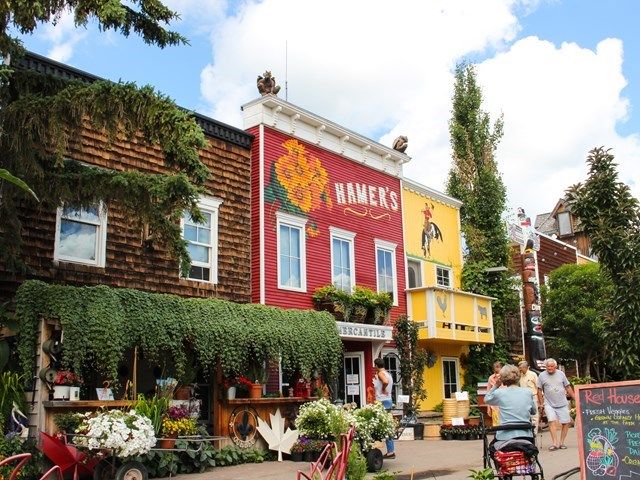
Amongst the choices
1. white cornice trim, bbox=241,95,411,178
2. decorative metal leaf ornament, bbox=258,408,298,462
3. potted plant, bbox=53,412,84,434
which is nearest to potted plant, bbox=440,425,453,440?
decorative metal leaf ornament, bbox=258,408,298,462

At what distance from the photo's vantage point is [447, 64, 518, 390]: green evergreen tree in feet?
80.2

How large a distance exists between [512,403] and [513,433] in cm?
32

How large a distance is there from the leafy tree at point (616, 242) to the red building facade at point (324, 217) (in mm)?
7623

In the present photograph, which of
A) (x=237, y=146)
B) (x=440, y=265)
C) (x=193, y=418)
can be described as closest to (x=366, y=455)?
(x=193, y=418)

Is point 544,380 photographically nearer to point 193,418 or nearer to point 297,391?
point 297,391

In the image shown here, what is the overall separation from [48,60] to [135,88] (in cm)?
457

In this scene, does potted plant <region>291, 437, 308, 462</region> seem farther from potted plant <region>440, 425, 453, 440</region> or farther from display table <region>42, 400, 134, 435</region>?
potted plant <region>440, 425, 453, 440</region>

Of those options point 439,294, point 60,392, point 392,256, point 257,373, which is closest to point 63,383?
point 60,392

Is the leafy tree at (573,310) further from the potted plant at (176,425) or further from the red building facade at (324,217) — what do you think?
the potted plant at (176,425)

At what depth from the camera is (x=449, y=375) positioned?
2284 cm

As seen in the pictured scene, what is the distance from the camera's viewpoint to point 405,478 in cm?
1028

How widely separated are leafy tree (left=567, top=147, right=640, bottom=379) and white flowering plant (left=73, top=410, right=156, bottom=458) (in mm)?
6921

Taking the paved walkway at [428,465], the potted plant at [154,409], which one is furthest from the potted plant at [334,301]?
Result: the potted plant at [154,409]

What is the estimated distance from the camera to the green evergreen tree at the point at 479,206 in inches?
962
